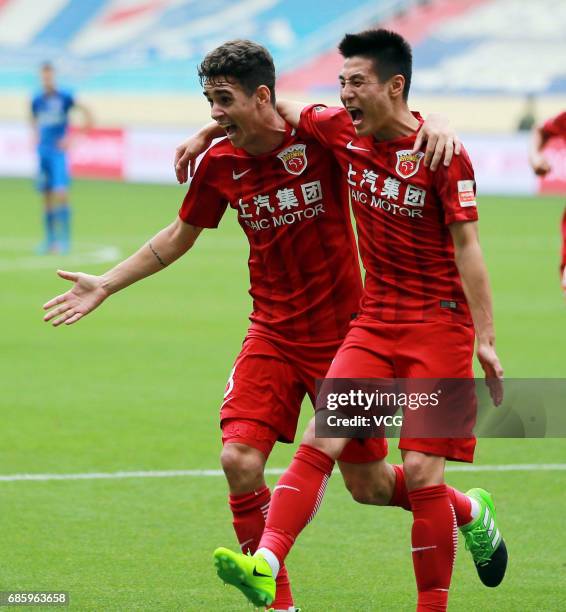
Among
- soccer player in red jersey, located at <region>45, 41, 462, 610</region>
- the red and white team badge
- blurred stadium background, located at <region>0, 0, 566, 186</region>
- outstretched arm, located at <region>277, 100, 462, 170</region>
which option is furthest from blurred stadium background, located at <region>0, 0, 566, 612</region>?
blurred stadium background, located at <region>0, 0, 566, 186</region>

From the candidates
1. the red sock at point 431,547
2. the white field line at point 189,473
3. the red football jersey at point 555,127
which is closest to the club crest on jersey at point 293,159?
the red sock at point 431,547

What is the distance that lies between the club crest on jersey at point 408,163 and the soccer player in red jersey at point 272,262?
50cm

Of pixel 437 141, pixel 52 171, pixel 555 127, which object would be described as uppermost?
pixel 437 141

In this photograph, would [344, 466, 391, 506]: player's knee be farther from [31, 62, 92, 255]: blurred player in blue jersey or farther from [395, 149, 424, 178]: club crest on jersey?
[31, 62, 92, 255]: blurred player in blue jersey

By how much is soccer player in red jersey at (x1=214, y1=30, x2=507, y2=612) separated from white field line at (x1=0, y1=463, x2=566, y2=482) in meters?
2.55

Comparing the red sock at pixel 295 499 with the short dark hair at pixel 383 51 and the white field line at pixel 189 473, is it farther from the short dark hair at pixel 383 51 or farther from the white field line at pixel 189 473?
the white field line at pixel 189 473

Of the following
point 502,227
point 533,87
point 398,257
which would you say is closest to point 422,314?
point 398,257

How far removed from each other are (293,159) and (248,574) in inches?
70.2

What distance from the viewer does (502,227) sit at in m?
22.9

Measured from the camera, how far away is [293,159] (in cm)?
554

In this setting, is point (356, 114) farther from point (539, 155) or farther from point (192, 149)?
point (539, 155)

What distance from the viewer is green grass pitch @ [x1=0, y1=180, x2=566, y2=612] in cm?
567

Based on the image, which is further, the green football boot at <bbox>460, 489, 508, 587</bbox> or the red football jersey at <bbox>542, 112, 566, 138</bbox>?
the red football jersey at <bbox>542, 112, 566, 138</bbox>

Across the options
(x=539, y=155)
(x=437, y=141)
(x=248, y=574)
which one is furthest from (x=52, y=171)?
(x=248, y=574)
